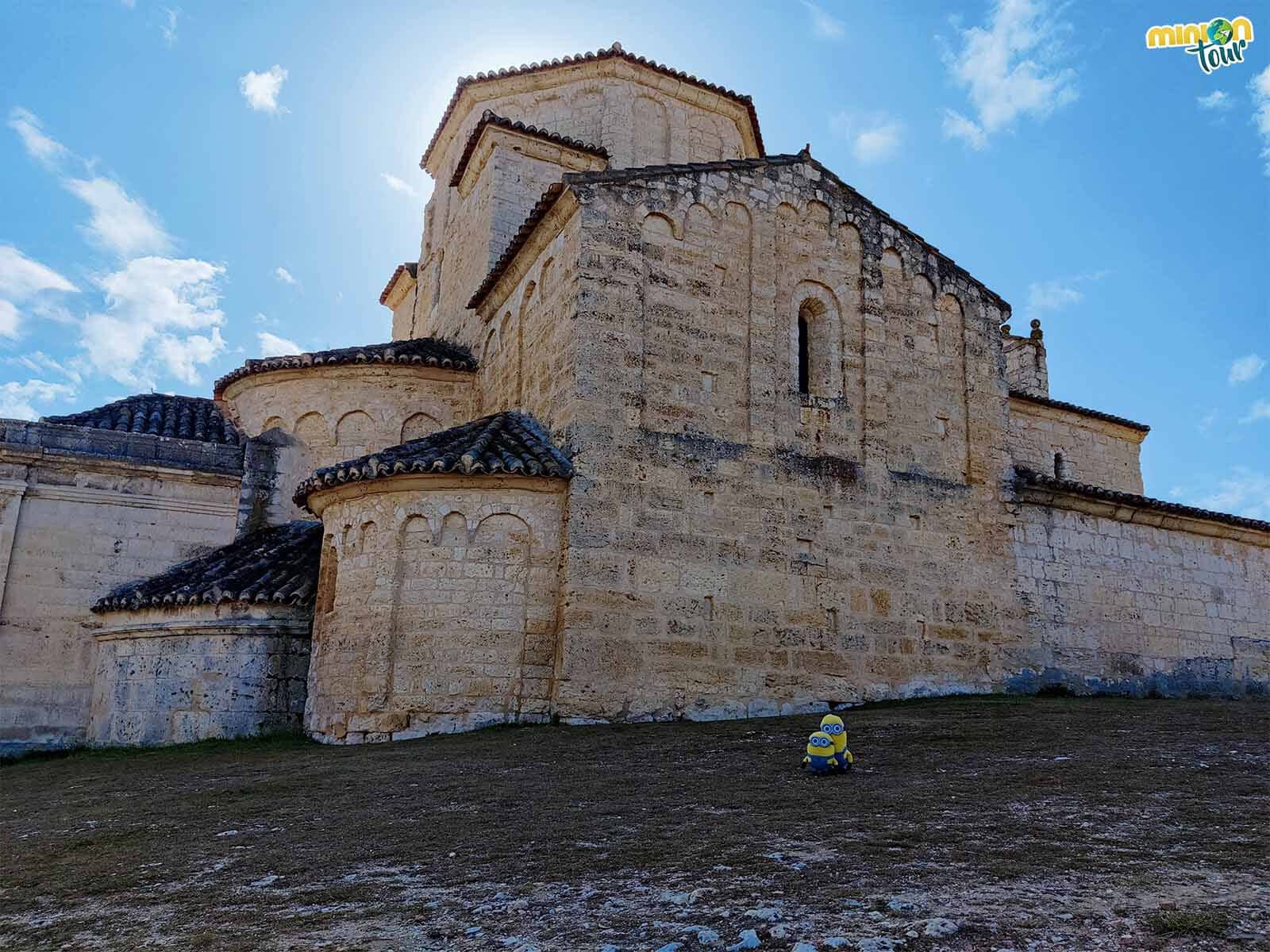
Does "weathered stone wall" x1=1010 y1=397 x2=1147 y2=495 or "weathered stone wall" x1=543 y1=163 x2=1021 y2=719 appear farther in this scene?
"weathered stone wall" x1=1010 y1=397 x2=1147 y2=495

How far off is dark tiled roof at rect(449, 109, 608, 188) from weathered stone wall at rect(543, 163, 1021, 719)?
483cm

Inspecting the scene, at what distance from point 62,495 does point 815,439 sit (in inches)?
413

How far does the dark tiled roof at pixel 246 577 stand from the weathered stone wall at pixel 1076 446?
37.8 ft

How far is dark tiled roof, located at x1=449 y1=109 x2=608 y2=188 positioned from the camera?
15867 millimetres

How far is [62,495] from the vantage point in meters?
13.4

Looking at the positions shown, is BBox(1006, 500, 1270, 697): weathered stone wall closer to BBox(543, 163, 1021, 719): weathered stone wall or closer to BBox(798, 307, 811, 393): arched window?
BBox(543, 163, 1021, 719): weathered stone wall

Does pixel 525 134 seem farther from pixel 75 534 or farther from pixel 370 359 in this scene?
pixel 75 534

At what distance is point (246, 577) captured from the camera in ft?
40.0

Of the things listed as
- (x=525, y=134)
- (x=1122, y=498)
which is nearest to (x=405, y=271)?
(x=525, y=134)

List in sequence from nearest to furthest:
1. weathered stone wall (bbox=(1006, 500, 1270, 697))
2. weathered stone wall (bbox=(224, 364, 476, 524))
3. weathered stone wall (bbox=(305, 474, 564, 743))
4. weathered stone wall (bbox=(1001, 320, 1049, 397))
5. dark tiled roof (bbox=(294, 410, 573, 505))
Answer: weathered stone wall (bbox=(305, 474, 564, 743)) → dark tiled roof (bbox=(294, 410, 573, 505)) → weathered stone wall (bbox=(1006, 500, 1270, 697)) → weathered stone wall (bbox=(224, 364, 476, 524)) → weathered stone wall (bbox=(1001, 320, 1049, 397))

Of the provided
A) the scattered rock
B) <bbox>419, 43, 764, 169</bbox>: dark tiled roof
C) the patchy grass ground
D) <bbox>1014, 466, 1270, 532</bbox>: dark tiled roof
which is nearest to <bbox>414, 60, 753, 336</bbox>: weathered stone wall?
<bbox>419, 43, 764, 169</bbox>: dark tiled roof

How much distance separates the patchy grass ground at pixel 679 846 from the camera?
11.8 ft

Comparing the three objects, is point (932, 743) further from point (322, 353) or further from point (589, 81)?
point (589, 81)

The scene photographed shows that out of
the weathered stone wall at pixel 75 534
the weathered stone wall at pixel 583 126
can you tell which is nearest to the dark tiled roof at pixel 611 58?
the weathered stone wall at pixel 583 126
